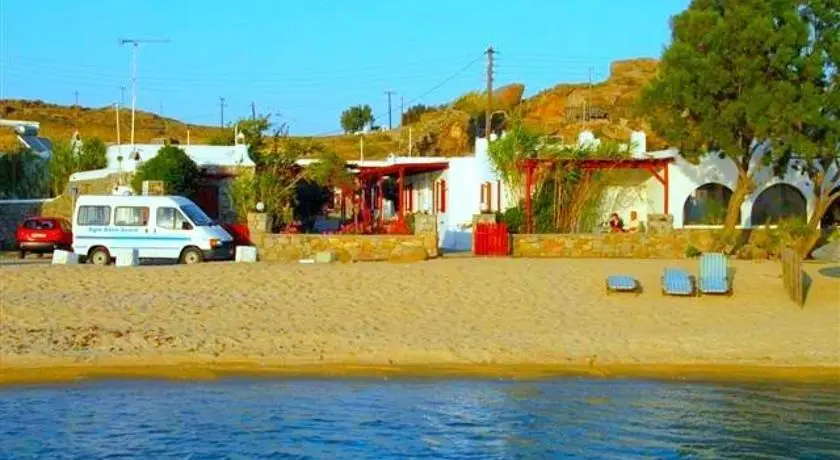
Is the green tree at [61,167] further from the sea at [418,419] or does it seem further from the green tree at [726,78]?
the sea at [418,419]

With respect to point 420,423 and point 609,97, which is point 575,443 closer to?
point 420,423

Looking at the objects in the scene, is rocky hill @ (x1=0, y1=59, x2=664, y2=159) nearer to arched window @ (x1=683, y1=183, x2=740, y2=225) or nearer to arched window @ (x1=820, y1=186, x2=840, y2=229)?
arched window @ (x1=683, y1=183, x2=740, y2=225)

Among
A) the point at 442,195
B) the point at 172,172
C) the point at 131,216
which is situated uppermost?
the point at 172,172

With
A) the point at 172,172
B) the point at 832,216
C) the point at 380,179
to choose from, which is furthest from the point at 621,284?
the point at 380,179

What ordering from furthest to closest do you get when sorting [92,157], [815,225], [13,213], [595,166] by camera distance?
1. [92,157]
2. [13,213]
3. [595,166]
4. [815,225]

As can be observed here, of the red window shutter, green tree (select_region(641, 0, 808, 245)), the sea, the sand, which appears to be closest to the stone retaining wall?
the sand

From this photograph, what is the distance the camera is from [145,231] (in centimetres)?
2898

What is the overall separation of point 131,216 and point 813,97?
17626 millimetres

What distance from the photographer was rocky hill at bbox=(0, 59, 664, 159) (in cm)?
6981

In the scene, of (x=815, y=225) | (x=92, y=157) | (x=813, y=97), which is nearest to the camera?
(x=813, y=97)

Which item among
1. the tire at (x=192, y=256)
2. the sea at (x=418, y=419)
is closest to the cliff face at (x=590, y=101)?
the tire at (x=192, y=256)

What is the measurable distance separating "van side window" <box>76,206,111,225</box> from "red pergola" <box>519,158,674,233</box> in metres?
11.8

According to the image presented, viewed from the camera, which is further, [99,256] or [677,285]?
[99,256]

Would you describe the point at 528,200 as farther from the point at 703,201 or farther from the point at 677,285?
the point at 677,285
